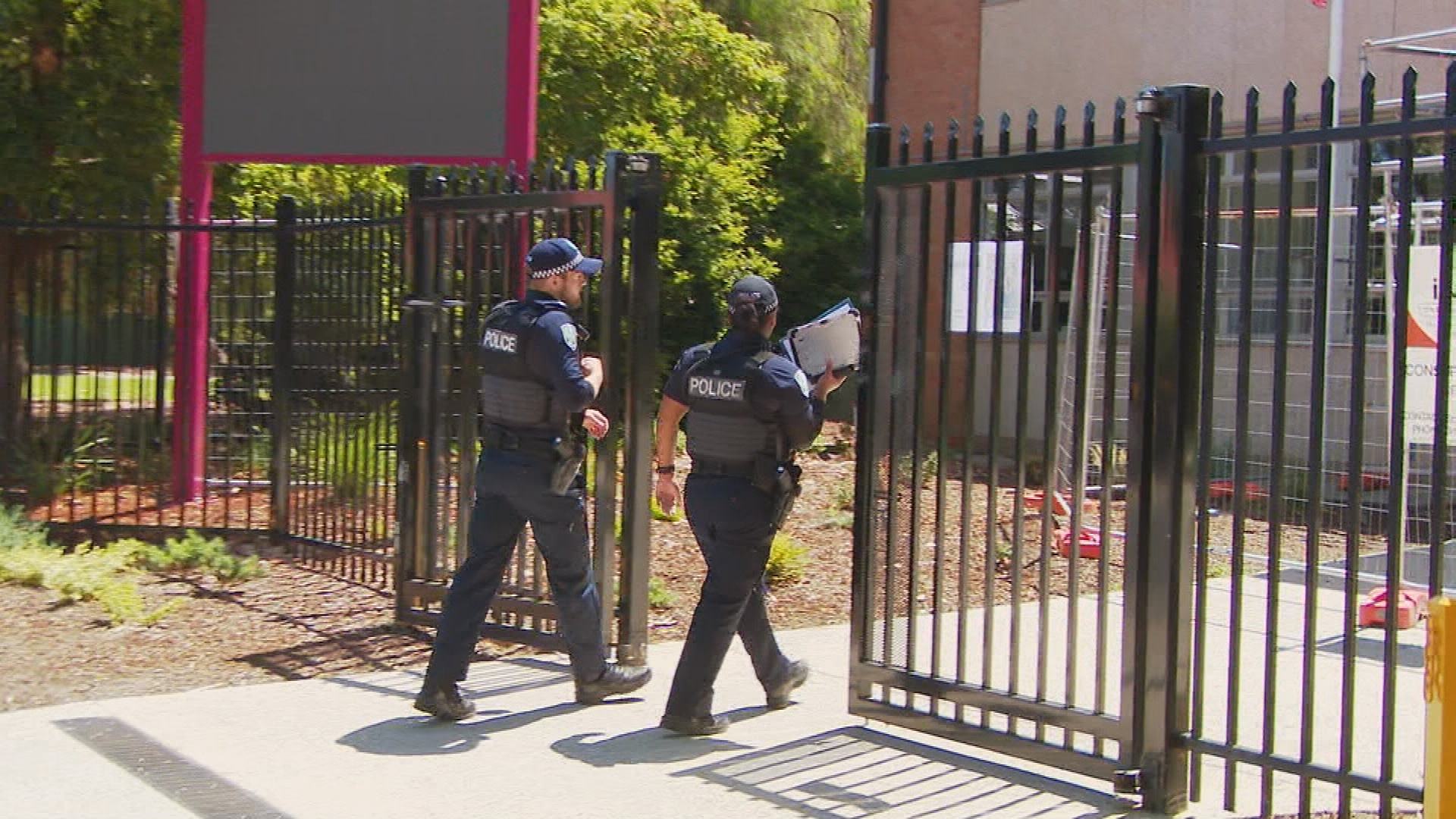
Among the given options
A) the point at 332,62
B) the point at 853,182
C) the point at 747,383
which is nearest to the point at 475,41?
the point at 332,62

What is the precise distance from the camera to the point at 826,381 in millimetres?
6336

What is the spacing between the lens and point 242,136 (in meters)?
10.8

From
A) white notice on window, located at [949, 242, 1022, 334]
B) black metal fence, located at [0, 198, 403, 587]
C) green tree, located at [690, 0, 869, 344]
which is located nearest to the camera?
white notice on window, located at [949, 242, 1022, 334]

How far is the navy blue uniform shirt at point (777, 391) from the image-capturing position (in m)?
5.93

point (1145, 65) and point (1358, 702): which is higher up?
point (1145, 65)

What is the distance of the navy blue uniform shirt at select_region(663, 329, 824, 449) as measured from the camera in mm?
5934

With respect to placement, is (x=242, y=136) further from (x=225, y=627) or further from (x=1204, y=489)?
(x=1204, y=489)

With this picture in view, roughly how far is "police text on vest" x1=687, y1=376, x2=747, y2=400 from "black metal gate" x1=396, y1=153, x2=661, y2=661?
3.02ft

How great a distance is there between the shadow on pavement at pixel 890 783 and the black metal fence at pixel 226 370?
11.8 feet

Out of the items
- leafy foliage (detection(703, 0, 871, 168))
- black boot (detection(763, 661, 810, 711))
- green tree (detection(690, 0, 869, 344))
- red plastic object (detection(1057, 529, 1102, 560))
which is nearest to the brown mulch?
black boot (detection(763, 661, 810, 711))

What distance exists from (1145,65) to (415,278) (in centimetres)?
1095

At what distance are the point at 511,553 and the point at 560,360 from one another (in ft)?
2.86

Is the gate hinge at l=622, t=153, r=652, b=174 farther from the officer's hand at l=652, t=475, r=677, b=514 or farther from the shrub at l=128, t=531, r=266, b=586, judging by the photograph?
the shrub at l=128, t=531, r=266, b=586

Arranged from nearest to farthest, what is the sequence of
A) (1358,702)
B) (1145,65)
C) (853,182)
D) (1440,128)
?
(1440,128) < (1358,702) < (1145,65) < (853,182)
